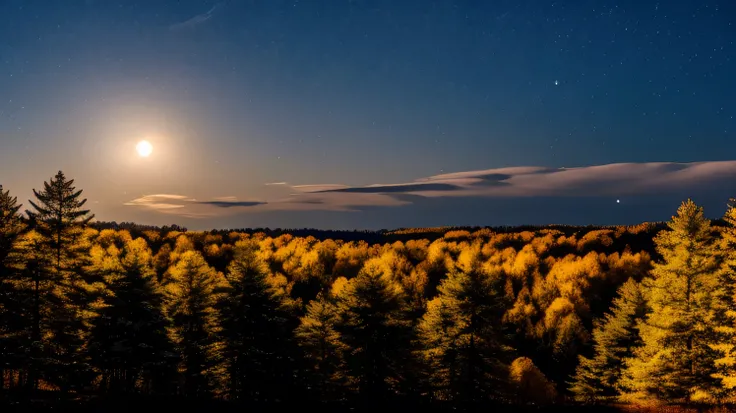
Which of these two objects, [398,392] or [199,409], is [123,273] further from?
[398,392]

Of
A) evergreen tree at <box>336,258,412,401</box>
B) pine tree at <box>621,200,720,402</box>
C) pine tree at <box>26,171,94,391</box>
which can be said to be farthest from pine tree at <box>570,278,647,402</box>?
pine tree at <box>26,171,94,391</box>

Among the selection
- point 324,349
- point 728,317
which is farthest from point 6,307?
point 728,317

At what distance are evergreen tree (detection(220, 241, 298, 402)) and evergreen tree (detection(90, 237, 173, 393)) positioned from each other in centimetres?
506

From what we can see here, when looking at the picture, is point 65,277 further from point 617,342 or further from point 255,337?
point 617,342

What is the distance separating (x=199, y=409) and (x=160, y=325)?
13522mm

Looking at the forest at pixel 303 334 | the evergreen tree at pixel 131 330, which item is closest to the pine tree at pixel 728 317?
the forest at pixel 303 334

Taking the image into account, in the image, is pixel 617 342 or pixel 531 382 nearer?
pixel 617 342

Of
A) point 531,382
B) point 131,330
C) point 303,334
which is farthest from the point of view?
point 531,382

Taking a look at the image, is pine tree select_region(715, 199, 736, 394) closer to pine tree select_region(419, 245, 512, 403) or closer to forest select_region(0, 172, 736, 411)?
forest select_region(0, 172, 736, 411)

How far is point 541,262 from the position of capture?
5738 inches

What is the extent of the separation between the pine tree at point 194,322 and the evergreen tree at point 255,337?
2.40m

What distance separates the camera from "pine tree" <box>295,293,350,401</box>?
4309cm

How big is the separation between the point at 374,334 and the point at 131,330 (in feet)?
60.6

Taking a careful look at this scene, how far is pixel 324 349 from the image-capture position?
50.5 m
